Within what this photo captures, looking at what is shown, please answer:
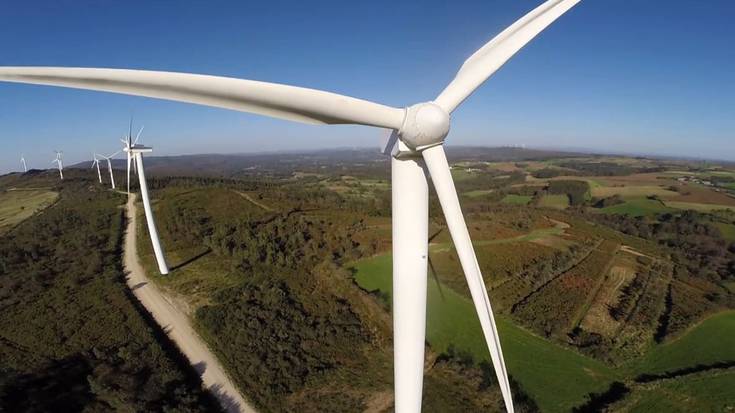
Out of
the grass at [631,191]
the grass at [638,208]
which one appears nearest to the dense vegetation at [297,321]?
the grass at [638,208]

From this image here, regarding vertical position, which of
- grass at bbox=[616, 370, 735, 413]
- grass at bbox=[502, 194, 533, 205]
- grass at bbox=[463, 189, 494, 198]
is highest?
grass at bbox=[463, 189, 494, 198]

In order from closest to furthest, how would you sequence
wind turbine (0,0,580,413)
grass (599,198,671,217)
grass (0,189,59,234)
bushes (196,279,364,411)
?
1. wind turbine (0,0,580,413)
2. bushes (196,279,364,411)
3. grass (0,189,59,234)
4. grass (599,198,671,217)

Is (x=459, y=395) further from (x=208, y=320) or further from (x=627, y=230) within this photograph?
(x=627, y=230)

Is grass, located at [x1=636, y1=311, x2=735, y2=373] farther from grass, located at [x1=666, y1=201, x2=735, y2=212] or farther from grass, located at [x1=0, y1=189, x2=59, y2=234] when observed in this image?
grass, located at [x1=0, y1=189, x2=59, y2=234]

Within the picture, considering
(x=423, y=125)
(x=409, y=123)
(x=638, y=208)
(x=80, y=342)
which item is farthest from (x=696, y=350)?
(x=638, y=208)

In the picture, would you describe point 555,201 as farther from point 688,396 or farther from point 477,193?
point 688,396

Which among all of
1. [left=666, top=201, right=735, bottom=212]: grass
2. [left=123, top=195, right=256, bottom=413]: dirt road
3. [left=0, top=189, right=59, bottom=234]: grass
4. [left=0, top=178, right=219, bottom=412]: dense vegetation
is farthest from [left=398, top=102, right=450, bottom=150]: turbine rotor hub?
[left=666, top=201, right=735, bottom=212]: grass

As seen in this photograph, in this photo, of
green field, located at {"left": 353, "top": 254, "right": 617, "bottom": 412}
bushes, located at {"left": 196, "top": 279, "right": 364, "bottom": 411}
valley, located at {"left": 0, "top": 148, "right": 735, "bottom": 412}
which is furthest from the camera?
green field, located at {"left": 353, "top": 254, "right": 617, "bottom": 412}
